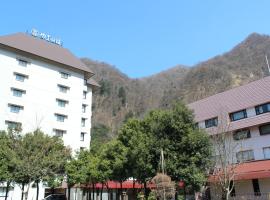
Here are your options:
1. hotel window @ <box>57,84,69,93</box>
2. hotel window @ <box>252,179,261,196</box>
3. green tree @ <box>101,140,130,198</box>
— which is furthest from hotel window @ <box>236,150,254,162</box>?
hotel window @ <box>57,84,69,93</box>

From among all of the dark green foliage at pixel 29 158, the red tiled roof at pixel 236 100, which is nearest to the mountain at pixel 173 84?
the red tiled roof at pixel 236 100

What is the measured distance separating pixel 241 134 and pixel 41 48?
1441 inches

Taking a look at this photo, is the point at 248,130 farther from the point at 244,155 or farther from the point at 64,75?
the point at 64,75

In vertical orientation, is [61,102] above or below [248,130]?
above

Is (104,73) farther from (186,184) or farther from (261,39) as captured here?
(186,184)

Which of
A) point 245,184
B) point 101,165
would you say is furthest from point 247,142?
point 101,165

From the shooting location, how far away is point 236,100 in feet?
119

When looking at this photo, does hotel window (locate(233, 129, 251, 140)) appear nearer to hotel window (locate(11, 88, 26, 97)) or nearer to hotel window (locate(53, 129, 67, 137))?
hotel window (locate(53, 129, 67, 137))

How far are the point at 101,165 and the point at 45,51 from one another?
28414 mm

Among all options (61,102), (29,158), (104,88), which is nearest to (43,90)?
(61,102)

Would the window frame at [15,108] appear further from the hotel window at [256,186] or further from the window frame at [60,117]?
the hotel window at [256,186]

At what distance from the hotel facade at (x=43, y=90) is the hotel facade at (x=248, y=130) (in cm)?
2496

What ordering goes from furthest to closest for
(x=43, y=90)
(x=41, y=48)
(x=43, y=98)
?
(x=41, y=48), (x=43, y=90), (x=43, y=98)

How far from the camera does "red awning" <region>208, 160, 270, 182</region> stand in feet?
90.8
